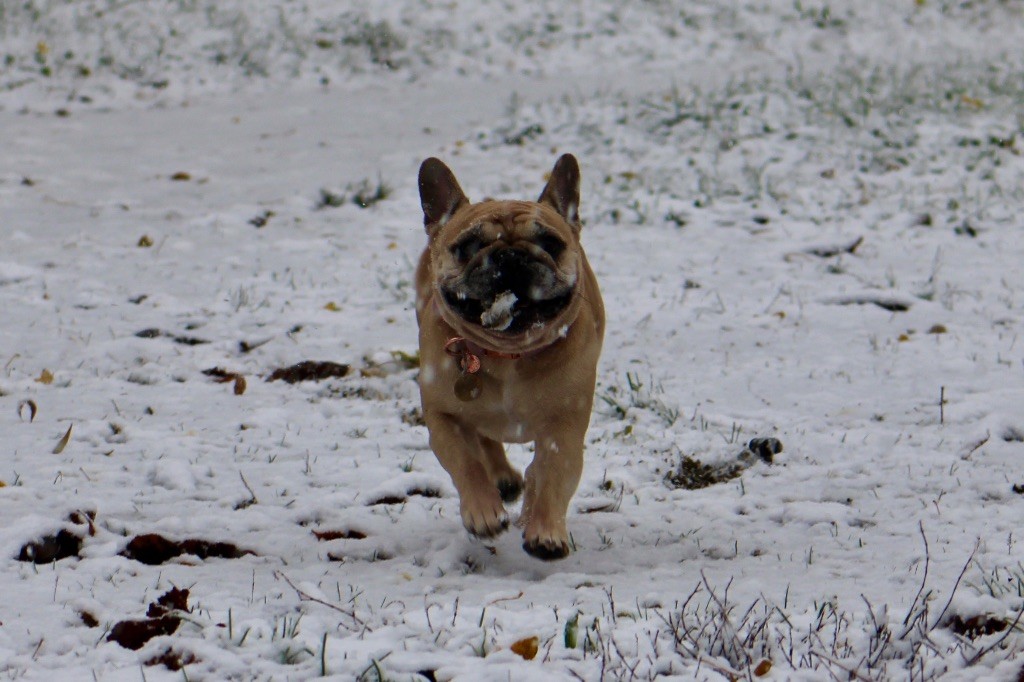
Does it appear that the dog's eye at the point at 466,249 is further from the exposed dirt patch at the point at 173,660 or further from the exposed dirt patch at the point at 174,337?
the exposed dirt patch at the point at 174,337

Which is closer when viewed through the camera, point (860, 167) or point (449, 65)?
point (860, 167)

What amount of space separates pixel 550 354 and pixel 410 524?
81 cm

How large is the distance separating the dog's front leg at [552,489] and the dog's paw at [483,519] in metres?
0.08

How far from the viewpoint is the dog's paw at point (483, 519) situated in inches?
120

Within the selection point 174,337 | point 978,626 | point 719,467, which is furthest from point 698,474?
point 174,337

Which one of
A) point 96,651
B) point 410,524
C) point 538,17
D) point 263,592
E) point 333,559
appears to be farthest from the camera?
point 538,17

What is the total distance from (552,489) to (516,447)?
1.36 metres

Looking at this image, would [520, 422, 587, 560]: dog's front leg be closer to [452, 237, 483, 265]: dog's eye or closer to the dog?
the dog

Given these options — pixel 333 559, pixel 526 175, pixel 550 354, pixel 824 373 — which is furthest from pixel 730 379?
pixel 526 175

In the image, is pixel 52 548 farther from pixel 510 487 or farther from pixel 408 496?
pixel 510 487

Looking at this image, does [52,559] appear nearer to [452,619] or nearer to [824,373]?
[452,619]

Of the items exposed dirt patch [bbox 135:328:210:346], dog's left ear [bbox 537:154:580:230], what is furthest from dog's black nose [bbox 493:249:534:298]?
exposed dirt patch [bbox 135:328:210:346]

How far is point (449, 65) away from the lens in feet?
44.9

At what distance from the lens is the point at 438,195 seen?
11.5 feet
